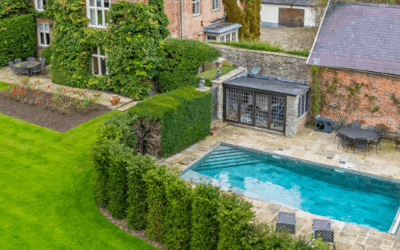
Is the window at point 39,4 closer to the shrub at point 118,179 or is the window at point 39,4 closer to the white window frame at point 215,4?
the white window frame at point 215,4

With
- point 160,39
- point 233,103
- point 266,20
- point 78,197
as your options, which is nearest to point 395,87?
point 233,103

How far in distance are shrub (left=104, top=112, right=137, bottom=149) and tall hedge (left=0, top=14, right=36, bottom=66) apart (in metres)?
15.1

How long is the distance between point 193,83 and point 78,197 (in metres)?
10.4

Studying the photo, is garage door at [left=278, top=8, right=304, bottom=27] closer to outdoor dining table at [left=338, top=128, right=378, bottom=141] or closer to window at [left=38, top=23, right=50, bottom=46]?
window at [left=38, top=23, right=50, bottom=46]

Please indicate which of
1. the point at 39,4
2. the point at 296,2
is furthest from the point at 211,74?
the point at 296,2

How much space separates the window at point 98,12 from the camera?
2372cm

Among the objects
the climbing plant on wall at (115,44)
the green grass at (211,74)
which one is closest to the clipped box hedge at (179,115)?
the green grass at (211,74)

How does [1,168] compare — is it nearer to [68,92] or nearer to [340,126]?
[68,92]

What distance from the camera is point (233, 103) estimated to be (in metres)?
21.2

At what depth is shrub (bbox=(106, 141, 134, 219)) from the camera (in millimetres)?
13180

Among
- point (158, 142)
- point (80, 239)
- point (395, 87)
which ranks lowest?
point (80, 239)

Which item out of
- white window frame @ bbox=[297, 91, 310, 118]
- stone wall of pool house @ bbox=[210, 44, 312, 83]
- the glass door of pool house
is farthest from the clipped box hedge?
stone wall of pool house @ bbox=[210, 44, 312, 83]

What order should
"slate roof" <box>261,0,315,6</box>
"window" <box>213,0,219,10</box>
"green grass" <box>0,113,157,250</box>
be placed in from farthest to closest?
"slate roof" <box>261,0,315,6</box> → "window" <box>213,0,219,10</box> → "green grass" <box>0,113,157,250</box>

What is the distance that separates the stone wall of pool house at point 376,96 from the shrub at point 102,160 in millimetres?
10512
